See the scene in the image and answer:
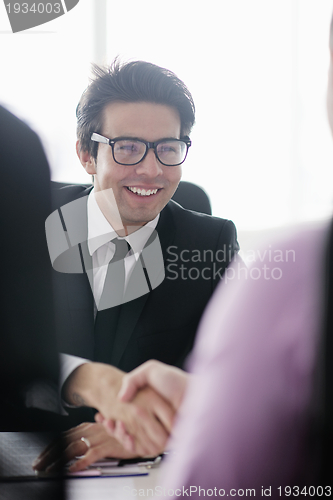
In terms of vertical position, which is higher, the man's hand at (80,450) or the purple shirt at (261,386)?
the purple shirt at (261,386)

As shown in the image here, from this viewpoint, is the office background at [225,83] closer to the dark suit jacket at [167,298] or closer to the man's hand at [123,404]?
the dark suit jacket at [167,298]

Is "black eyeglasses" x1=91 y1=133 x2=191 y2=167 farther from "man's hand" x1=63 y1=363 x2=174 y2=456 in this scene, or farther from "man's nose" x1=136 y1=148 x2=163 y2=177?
"man's hand" x1=63 y1=363 x2=174 y2=456

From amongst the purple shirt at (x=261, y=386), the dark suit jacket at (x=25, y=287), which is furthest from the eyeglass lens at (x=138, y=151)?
the purple shirt at (x=261, y=386)

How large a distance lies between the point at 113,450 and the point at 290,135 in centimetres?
63

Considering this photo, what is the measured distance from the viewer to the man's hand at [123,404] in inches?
24.5

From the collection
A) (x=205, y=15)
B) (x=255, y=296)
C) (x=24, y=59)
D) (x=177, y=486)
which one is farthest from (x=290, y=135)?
(x=177, y=486)

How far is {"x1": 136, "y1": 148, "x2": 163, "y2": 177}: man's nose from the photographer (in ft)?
2.25

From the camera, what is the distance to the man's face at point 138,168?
677 millimetres

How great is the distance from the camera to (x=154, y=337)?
0.69 m

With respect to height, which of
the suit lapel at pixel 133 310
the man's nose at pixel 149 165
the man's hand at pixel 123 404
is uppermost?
the man's nose at pixel 149 165

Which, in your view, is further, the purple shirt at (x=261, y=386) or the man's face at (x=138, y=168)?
the man's face at (x=138, y=168)

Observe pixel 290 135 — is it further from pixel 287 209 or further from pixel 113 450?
pixel 113 450

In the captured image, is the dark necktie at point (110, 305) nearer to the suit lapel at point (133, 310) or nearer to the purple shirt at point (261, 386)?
the suit lapel at point (133, 310)

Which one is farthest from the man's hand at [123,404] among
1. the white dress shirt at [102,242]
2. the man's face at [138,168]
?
the man's face at [138,168]
